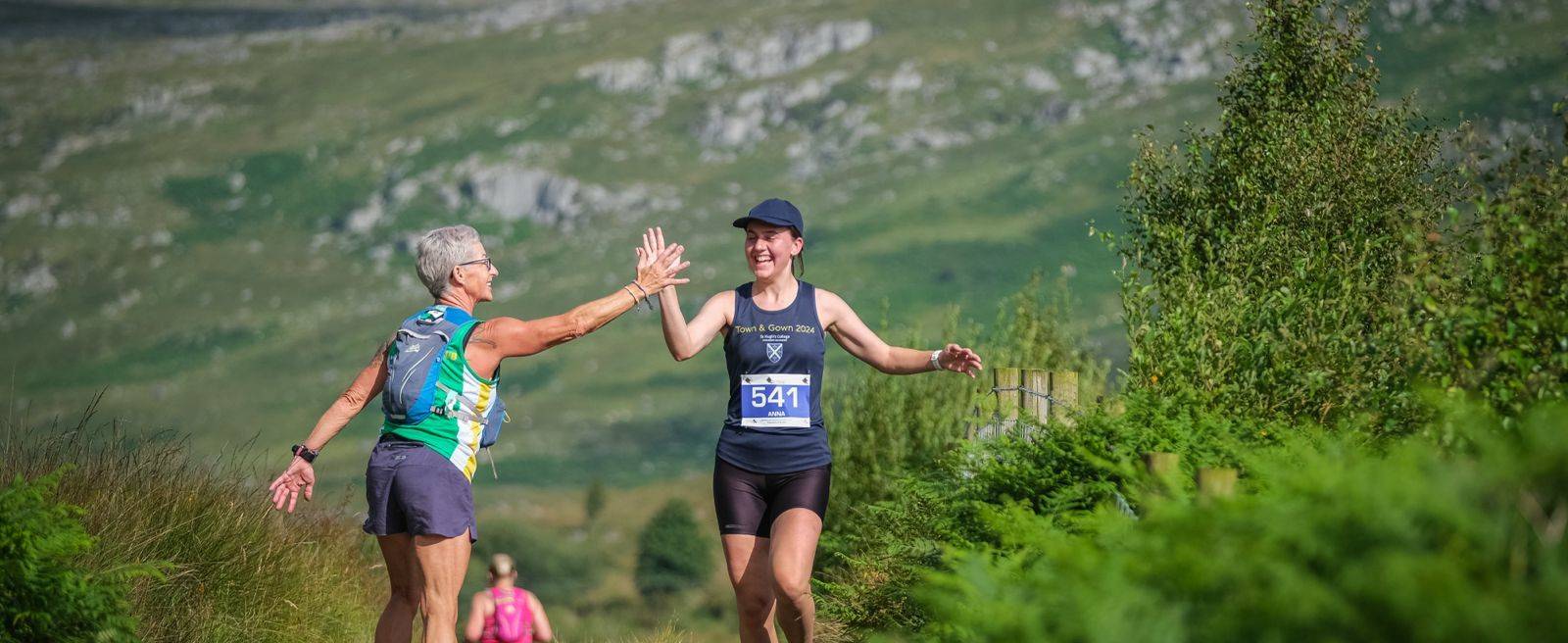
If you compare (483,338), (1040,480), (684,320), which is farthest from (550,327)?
(1040,480)

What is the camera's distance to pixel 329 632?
10047 millimetres

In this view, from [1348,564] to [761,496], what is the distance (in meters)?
4.09

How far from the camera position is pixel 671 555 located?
415 feet

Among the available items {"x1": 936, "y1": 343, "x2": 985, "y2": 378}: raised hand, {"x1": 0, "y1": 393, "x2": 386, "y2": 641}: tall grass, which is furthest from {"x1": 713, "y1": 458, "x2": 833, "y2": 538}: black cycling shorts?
{"x1": 0, "y1": 393, "x2": 386, "y2": 641}: tall grass

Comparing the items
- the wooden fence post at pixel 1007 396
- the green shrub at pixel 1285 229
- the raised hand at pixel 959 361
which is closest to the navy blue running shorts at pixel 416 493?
the raised hand at pixel 959 361

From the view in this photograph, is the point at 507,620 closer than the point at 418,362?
Yes

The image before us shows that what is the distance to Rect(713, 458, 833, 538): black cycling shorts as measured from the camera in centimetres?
706

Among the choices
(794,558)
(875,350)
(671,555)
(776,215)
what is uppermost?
(776,215)

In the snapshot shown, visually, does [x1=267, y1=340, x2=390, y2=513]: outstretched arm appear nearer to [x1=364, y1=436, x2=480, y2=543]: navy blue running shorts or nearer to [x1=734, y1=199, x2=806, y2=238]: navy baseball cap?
[x1=364, y1=436, x2=480, y2=543]: navy blue running shorts

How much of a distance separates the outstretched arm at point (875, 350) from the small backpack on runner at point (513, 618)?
257 cm

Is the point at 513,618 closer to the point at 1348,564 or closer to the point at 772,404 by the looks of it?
the point at 772,404

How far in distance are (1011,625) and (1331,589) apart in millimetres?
886

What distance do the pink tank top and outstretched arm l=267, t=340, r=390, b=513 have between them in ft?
5.42

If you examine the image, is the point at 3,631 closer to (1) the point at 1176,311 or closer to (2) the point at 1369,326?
(1) the point at 1176,311
